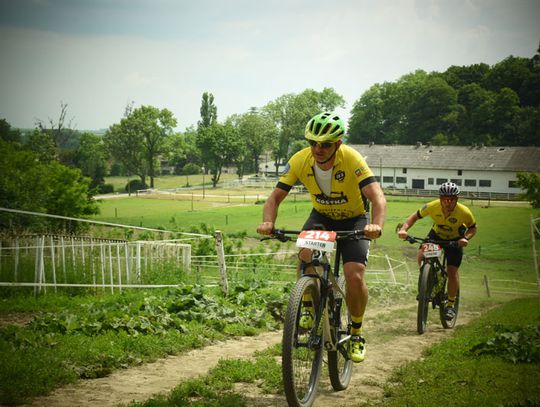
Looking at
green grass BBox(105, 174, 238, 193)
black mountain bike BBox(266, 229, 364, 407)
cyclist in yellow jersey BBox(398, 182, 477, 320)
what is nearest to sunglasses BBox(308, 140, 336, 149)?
black mountain bike BBox(266, 229, 364, 407)

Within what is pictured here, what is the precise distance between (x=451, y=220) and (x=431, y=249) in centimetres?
78

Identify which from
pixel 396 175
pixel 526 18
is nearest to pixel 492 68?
pixel 396 175

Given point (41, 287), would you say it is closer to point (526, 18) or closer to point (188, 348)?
point (188, 348)

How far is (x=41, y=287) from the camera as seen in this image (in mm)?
15250

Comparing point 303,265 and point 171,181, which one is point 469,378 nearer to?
point 303,265

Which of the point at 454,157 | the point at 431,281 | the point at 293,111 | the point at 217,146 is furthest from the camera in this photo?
the point at 293,111

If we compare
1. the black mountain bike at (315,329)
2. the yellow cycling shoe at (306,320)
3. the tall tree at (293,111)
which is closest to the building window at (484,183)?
the tall tree at (293,111)

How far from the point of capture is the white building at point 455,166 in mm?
64938

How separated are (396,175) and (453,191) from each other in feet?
215

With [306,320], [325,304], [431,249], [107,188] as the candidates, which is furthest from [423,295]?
[107,188]

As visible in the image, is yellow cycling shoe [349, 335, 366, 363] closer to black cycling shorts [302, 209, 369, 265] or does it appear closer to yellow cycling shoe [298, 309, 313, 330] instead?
black cycling shorts [302, 209, 369, 265]

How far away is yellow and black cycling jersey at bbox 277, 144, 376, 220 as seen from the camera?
617 centimetres

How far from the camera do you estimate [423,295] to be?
1034cm

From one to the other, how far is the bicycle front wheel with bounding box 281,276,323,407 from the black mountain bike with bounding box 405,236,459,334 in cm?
516
